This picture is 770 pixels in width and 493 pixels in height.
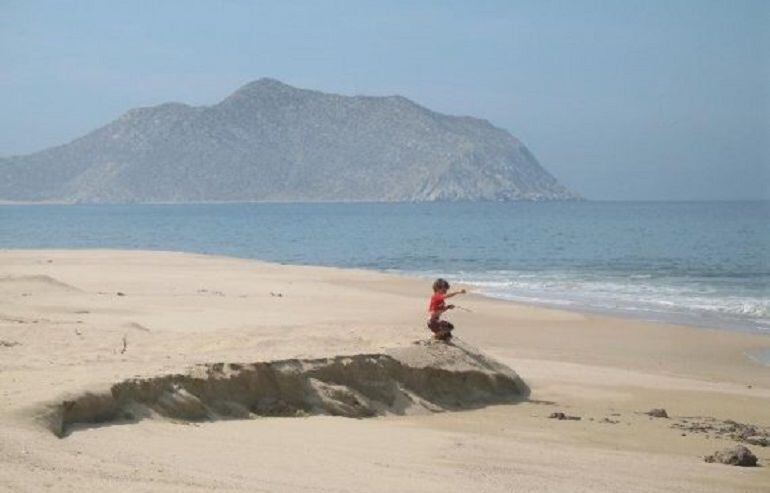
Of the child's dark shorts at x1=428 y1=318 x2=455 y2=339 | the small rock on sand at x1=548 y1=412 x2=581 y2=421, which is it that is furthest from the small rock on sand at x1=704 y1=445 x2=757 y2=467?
the child's dark shorts at x1=428 y1=318 x2=455 y2=339

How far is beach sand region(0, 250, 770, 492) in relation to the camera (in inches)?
286

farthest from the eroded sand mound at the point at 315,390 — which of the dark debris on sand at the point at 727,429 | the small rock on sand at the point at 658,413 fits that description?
the dark debris on sand at the point at 727,429

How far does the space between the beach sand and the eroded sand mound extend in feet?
0.56

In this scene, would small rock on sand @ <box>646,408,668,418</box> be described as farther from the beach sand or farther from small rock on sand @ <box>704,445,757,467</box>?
small rock on sand @ <box>704,445,757,467</box>

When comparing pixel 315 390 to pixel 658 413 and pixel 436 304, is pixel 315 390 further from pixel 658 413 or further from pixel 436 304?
pixel 658 413

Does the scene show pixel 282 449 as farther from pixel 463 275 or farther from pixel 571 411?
pixel 463 275

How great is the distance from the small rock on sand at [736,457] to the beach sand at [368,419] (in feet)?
0.41

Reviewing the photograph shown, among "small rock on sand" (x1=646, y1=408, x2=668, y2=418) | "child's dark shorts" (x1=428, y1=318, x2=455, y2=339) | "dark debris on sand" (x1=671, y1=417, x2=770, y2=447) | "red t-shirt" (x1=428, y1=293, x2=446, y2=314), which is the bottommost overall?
"dark debris on sand" (x1=671, y1=417, x2=770, y2=447)

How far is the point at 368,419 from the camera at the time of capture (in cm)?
1055

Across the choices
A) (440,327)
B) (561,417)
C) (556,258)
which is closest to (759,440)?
(561,417)

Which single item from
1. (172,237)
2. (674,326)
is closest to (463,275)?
(674,326)

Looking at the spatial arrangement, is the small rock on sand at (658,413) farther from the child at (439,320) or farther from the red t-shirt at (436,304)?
the red t-shirt at (436,304)

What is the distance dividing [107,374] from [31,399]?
130cm

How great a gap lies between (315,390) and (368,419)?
1.98 feet
